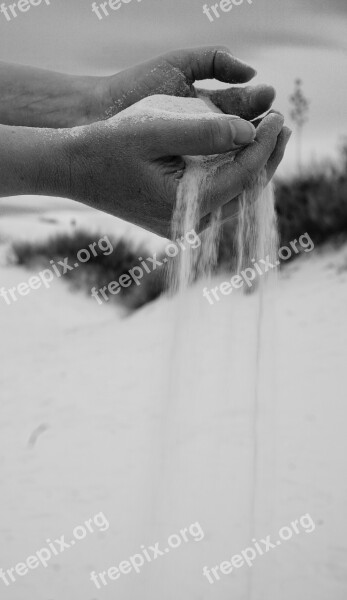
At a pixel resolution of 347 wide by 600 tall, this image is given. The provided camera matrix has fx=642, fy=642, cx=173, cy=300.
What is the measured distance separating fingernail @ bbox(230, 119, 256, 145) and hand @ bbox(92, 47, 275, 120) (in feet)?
0.99

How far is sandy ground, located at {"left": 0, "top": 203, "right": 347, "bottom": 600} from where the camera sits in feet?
6.36

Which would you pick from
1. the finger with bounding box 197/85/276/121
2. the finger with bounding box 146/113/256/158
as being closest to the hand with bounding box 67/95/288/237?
the finger with bounding box 146/113/256/158

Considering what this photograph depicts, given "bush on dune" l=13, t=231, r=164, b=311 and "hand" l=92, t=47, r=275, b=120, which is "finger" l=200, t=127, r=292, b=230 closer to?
"hand" l=92, t=47, r=275, b=120

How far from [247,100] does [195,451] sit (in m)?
1.47

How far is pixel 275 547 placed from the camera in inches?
77.2

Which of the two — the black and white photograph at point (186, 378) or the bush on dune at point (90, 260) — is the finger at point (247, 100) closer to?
the black and white photograph at point (186, 378)

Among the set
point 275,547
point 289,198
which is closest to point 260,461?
point 275,547

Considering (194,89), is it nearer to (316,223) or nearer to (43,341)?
(316,223)

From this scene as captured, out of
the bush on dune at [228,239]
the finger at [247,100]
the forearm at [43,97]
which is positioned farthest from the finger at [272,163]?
the bush on dune at [228,239]

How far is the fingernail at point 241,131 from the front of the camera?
46.7 inches

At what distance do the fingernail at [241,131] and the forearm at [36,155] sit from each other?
1.06 ft

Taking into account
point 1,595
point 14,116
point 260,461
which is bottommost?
point 260,461

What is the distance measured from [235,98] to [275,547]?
1.32m

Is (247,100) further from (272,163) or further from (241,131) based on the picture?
(241,131)
